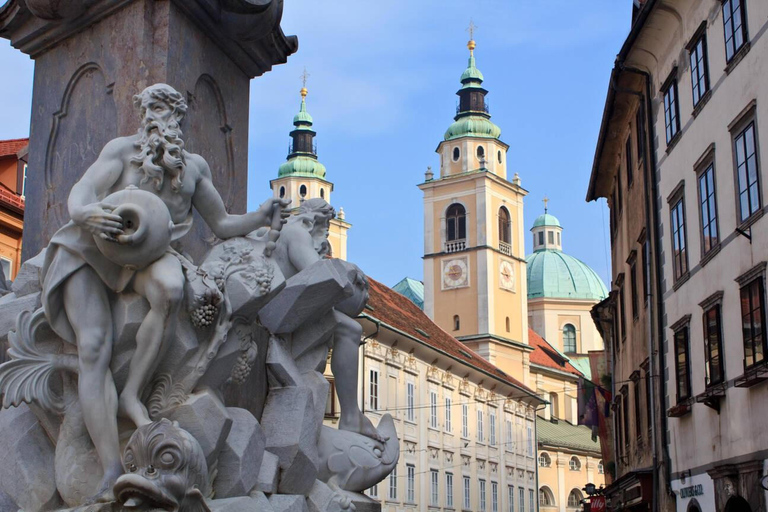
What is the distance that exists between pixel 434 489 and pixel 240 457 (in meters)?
43.3

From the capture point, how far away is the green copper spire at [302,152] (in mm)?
100562

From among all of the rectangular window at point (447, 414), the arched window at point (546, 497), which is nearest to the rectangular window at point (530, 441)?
the rectangular window at point (447, 414)

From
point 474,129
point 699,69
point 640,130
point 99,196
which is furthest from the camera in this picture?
point 474,129

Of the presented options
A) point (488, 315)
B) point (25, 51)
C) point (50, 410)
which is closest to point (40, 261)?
point (50, 410)

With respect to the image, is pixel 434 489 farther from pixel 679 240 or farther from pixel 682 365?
pixel 679 240

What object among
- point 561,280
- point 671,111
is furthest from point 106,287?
point 561,280

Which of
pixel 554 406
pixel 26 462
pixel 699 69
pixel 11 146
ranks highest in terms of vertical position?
pixel 554 406

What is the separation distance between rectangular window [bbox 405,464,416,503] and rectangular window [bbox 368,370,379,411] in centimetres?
442

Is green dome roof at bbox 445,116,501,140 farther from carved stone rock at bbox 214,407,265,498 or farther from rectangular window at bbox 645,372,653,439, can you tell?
carved stone rock at bbox 214,407,265,498

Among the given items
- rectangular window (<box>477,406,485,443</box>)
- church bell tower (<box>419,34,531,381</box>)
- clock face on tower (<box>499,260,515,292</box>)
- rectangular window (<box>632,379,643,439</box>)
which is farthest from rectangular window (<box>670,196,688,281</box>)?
clock face on tower (<box>499,260,515,292</box>)

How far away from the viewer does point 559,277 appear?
116938 millimetres

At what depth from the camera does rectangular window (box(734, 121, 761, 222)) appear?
17297 mm

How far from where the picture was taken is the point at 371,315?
40.2 metres

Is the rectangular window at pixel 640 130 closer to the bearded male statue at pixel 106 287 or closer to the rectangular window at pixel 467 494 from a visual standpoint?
the bearded male statue at pixel 106 287
